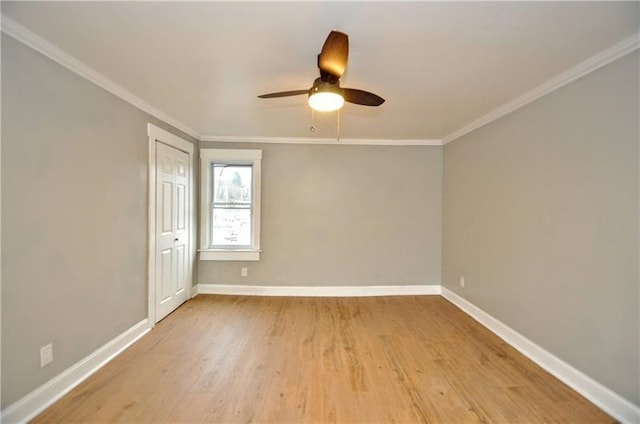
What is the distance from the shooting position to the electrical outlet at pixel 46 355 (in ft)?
6.30

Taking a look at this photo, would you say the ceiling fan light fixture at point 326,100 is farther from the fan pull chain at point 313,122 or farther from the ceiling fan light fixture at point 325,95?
the fan pull chain at point 313,122

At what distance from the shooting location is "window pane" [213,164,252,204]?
4.43m

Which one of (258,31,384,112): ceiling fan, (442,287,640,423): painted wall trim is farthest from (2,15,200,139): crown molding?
(442,287,640,423): painted wall trim

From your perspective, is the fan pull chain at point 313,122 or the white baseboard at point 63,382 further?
the fan pull chain at point 313,122

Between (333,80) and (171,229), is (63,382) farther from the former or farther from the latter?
(333,80)

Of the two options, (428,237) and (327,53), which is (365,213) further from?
(327,53)

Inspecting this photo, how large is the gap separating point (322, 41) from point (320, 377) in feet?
7.89

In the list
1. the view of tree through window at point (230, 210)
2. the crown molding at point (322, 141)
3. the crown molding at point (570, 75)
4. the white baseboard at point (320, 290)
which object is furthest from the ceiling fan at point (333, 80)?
the white baseboard at point (320, 290)

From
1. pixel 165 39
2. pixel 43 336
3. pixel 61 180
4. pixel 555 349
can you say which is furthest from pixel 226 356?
pixel 555 349

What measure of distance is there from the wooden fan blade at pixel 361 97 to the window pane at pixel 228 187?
269cm

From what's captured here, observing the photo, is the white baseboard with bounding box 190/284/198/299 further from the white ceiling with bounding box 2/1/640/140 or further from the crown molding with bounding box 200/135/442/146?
the white ceiling with bounding box 2/1/640/140

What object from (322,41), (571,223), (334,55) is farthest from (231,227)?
(571,223)

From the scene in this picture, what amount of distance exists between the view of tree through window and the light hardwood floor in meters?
1.28

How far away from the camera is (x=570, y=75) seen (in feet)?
7.23
